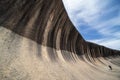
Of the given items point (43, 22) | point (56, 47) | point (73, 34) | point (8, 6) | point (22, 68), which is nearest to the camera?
point (22, 68)

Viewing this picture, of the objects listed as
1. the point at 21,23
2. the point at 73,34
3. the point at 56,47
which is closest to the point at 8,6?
the point at 21,23

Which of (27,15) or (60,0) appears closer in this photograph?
(27,15)

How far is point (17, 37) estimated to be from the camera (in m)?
4.58

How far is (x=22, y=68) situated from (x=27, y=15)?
5.03 ft

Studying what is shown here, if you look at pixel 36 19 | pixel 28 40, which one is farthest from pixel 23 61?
pixel 36 19

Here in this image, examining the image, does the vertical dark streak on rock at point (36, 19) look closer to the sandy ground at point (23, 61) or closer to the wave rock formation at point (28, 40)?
the wave rock formation at point (28, 40)

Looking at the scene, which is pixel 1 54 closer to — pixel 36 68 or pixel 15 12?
pixel 36 68

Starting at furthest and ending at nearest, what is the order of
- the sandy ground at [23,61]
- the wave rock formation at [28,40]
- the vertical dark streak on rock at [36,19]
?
the vertical dark streak on rock at [36,19] → the wave rock formation at [28,40] → the sandy ground at [23,61]

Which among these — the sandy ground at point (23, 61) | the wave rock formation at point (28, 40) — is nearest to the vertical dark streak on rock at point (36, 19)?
the wave rock formation at point (28, 40)

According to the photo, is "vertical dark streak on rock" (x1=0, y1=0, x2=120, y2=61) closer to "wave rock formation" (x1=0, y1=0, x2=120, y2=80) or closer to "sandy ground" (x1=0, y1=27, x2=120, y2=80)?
"wave rock formation" (x1=0, y1=0, x2=120, y2=80)

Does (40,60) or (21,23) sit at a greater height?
(21,23)

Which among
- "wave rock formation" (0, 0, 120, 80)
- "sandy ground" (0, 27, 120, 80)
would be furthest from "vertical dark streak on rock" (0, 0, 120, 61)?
"sandy ground" (0, 27, 120, 80)

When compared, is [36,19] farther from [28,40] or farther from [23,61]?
[23,61]

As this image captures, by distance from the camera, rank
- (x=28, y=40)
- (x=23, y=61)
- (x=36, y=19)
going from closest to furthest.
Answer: (x=23, y=61) → (x=28, y=40) → (x=36, y=19)
